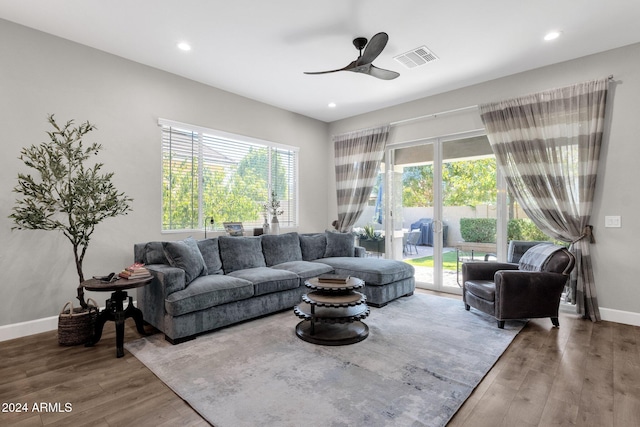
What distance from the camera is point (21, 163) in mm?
3211

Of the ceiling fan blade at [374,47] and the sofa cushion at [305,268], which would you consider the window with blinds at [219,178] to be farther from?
the ceiling fan blade at [374,47]

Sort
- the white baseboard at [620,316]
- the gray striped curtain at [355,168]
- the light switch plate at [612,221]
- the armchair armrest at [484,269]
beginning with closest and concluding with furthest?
the white baseboard at [620,316] < the light switch plate at [612,221] < the armchair armrest at [484,269] < the gray striped curtain at [355,168]

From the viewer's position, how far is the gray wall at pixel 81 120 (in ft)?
10.3

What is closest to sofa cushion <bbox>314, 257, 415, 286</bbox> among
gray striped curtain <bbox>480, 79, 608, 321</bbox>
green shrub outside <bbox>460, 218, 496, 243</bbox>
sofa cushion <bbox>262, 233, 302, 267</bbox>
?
sofa cushion <bbox>262, 233, 302, 267</bbox>

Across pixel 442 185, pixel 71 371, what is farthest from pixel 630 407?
pixel 71 371

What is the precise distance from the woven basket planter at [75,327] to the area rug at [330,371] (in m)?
0.42

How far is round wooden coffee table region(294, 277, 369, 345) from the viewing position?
2.97 metres

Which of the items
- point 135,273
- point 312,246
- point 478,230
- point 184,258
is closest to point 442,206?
point 478,230

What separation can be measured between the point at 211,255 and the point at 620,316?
487 cm

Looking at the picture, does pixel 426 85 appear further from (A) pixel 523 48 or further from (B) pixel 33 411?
(B) pixel 33 411

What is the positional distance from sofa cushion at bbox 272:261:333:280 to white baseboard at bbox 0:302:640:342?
2.54 metres

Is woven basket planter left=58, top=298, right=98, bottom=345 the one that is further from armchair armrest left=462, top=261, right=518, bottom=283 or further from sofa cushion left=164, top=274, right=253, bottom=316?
armchair armrest left=462, top=261, right=518, bottom=283

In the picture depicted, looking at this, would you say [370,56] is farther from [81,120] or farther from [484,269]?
[81,120]

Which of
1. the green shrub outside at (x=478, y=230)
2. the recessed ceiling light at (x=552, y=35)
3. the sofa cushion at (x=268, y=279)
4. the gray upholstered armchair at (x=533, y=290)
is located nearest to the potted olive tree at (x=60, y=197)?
the sofa cushion at (x=268, y=279)
